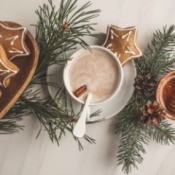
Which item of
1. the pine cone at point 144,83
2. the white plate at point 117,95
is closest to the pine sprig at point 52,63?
the white plate at point 117,95

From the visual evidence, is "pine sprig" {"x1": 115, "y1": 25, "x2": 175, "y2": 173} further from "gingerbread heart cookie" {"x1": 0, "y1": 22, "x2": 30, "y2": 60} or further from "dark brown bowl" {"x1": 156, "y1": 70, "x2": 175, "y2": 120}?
"gingerbread heart cookie" {"x1": 0, "y1": 22, "x2": 30, "y2": 60}

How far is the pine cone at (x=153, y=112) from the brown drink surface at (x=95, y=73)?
0.29ft

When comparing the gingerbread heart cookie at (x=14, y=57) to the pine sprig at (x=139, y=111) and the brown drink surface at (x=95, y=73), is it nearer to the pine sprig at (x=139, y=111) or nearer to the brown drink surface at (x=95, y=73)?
the brown drink surface at (x=95, y=73)

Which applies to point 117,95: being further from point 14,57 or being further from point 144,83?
point 14,57

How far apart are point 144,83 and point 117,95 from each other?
8 centimetres

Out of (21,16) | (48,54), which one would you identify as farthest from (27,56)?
(21,16)

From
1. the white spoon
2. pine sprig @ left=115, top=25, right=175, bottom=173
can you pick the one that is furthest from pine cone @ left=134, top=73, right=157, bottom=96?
the white spoon

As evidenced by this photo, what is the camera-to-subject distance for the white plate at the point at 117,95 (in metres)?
0.80

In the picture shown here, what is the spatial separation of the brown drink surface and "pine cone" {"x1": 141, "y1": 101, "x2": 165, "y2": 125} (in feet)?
0.29

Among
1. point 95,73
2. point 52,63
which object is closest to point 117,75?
point 95,73

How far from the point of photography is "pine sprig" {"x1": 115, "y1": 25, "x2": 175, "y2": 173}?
0.79 metres

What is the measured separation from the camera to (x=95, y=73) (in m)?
0.78

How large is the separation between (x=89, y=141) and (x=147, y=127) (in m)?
0.14

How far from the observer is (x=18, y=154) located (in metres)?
0.86
